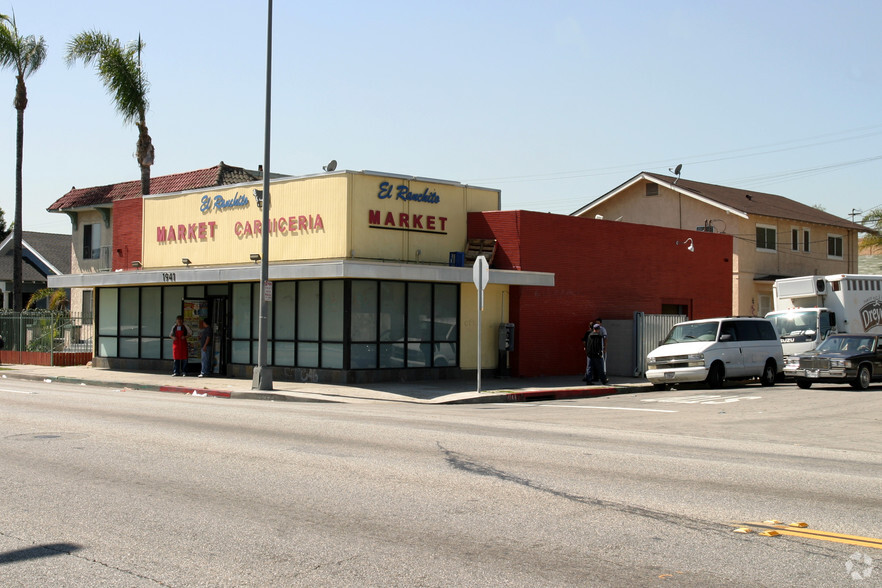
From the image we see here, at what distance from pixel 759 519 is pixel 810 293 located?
2169 centimetres

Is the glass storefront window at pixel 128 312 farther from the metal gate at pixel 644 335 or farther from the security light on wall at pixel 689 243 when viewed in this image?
the security light on wall at pixel 689 243

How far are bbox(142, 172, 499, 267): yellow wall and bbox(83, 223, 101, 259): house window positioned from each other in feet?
52.0

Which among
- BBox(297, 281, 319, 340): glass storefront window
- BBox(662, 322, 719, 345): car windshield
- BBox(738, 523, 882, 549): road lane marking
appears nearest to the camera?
BBox(738, 523, 882, 549): road lane marking

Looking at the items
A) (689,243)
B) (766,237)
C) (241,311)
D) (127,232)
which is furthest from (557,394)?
(766,237)

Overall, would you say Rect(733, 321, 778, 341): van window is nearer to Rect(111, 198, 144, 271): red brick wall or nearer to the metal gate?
the metal gate

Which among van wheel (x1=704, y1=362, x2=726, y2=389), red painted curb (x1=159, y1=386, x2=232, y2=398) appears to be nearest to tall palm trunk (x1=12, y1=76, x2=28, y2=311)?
red painted curb (x1=159, y1=386, x2=232, y2=398)

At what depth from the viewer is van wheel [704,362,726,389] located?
23.8 metres

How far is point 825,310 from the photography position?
27016 millimetres

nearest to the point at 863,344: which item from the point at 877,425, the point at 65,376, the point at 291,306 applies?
the point at 877,425

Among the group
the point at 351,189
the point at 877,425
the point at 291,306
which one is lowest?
the point at 877,425

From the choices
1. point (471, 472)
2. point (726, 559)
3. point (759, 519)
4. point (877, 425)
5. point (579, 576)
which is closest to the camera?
point (579, 576)

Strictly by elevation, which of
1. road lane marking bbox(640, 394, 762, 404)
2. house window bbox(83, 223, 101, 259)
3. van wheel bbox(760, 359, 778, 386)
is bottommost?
road lane marking bbox(640, 394, 762, 404)

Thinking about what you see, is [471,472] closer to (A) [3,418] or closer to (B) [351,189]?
(A) [3,418]

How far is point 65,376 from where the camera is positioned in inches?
Result: 1081
